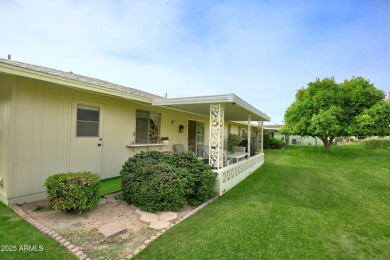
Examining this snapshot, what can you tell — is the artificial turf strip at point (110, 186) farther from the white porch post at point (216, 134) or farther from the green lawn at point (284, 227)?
the white porch post at point (216, 134)

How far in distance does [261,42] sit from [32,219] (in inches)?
455

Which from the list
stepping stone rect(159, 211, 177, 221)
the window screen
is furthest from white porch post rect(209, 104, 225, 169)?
the window screen

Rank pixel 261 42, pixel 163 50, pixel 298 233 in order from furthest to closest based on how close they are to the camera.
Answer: pixel 163 50 < pixel 261 42 < pixel 298 233

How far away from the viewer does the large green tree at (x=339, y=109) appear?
1305 cm

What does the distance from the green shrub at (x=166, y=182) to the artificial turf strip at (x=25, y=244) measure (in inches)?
60.4

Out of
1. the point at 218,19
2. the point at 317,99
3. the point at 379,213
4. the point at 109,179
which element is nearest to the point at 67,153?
the point at 109,179

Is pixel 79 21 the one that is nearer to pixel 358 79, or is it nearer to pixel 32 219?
pixel 32 219

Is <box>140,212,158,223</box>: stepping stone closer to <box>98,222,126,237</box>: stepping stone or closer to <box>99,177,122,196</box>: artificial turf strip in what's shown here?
<box>98,222,126,237</box>: stepping stone

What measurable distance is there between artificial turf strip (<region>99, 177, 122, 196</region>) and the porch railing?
2690 millimetres

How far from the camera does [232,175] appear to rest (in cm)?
587

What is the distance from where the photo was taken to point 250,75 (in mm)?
14305

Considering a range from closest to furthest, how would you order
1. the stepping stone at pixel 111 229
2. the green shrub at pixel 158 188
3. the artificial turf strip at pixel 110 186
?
the stepping stone at pixel 111 229 < the green shrub at pixel 158 188 < the artificial turf strip at pixel 110 186

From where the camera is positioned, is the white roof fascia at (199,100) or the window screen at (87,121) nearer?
the white roof fascia at (199,100)

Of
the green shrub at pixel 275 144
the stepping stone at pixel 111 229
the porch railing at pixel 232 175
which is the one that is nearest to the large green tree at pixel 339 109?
the green shrub at pixel 275 144
